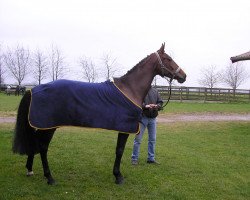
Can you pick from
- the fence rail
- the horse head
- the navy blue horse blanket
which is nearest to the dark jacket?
the horse head

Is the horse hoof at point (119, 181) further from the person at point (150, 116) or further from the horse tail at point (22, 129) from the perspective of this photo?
the horse tail at point (22, 129)

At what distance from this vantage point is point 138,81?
646 cm

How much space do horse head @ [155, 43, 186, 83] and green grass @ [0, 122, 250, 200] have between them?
6.37 feet

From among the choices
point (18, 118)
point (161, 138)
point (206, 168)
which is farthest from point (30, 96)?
point (161, 138)

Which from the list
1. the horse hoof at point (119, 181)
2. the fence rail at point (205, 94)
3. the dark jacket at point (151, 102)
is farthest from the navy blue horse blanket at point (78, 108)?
the fence rail at point (205, 94)

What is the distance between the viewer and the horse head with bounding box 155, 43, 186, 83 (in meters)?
6.54

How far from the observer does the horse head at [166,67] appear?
6543 millimetres

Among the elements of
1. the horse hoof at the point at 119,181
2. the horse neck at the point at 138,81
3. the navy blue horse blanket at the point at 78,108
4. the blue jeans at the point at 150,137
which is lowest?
the horse hoof at the point at 119,181

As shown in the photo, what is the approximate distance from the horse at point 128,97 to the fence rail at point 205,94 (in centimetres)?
2389

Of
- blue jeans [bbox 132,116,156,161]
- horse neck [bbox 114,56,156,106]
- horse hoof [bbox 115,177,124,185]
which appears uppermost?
horse neck [bbox 114,56,156,106]

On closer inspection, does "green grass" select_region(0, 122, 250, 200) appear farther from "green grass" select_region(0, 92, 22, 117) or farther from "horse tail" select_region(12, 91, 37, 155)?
"green grass" select_region(0, 92, 22, 117)

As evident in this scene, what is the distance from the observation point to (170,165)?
25.4ft

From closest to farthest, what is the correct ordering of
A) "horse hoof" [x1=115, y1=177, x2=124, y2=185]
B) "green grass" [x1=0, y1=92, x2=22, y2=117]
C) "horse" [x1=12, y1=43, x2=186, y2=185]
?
"horse" [x1=12, y1=43, x2=186, y2=185], "horse hoof" [x1=115, y1=177, x2=124, y2=185], "green grass" [x1=0, y1=92, x2=22, y2=117]

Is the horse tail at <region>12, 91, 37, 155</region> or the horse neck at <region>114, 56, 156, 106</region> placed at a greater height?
the horse neck at <region>114, 56, 156, 106</region>
